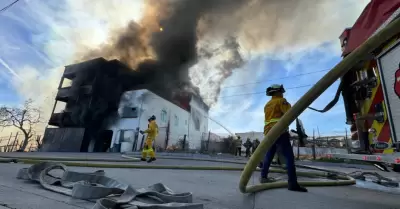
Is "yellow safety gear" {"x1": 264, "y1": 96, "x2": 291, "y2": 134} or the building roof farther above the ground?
the building roof

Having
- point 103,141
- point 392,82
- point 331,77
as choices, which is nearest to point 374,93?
point 392,82

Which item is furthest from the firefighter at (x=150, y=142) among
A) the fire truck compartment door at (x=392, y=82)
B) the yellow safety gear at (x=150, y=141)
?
the fire truck compartment door at (x=392, y=82)

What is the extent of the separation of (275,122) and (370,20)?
1.56 metres

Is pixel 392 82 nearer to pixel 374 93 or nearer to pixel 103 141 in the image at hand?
pixel 374 93

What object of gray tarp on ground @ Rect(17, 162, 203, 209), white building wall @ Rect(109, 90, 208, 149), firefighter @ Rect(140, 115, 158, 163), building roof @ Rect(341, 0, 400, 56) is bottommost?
gray tarp on ground @ Rect(17, 162, 203, 209)

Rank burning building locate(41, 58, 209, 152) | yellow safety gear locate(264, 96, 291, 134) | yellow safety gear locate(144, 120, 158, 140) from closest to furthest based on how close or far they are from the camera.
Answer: yellow safety gear locate(264, 96, 291, 134) < yellow safety gear locate(144, 120, 158, 140) < burning building locate(41, 58, 209, 152)

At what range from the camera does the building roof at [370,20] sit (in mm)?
2223

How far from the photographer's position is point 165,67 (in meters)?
21.7

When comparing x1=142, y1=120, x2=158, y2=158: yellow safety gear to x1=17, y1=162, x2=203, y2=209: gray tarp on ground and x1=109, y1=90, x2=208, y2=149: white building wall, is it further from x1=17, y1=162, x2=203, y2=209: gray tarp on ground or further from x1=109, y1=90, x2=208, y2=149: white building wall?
x1=109, y1=90, x2=208, y2=149: white building wall

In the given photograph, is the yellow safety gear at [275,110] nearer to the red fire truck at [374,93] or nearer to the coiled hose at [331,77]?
the red fire truck at [374,93]

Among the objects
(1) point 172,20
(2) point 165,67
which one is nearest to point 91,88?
(2) point 165,67

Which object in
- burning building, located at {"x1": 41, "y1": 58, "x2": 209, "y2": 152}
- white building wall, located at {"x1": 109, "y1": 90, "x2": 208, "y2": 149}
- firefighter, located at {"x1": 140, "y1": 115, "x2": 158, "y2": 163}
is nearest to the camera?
firefighter, located at {"x1": 140, "y1": 115, "x2": 158, "y2": 163}

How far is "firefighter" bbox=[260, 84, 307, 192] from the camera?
2453 mm

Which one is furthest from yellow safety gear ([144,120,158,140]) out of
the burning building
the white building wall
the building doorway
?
the building doorway
